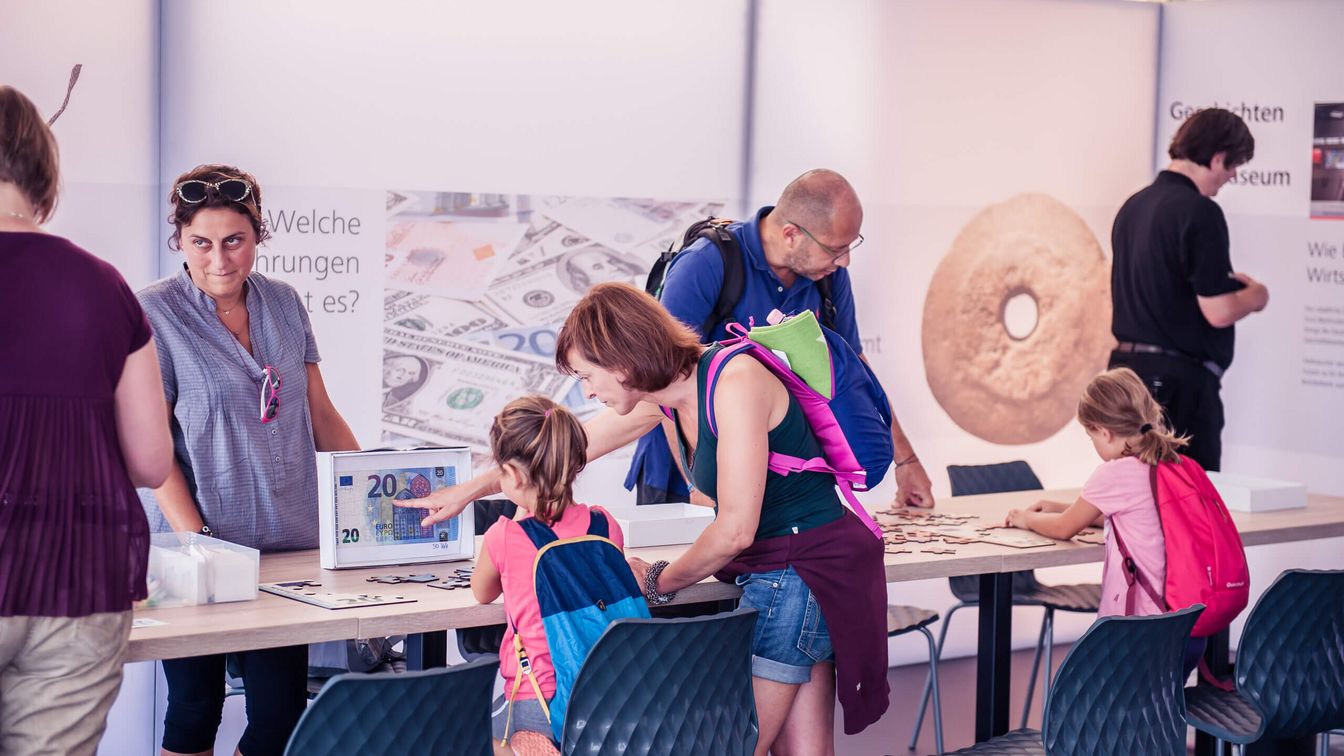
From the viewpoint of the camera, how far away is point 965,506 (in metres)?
4.45

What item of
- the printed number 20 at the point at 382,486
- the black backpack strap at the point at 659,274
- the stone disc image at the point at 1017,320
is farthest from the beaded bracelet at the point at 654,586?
the stone disc image at the point at 1017,320

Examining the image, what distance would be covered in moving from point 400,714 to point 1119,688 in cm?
160

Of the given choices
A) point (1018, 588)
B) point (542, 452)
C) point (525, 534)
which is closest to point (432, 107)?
point (542, 452)

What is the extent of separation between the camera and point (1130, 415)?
388 cm

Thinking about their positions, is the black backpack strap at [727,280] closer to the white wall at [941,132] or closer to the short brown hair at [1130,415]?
the short brown hair at [1130,415]

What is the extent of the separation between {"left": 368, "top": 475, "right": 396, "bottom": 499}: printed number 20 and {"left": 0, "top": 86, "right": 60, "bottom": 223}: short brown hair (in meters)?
1.07

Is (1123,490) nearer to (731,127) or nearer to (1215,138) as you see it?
(1215,138)

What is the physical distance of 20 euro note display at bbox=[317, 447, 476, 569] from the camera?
3.14 meters

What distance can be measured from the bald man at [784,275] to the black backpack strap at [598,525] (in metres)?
0.95

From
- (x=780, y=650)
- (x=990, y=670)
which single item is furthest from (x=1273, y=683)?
(x=780, y=650)

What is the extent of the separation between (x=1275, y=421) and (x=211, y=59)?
4.53 meters

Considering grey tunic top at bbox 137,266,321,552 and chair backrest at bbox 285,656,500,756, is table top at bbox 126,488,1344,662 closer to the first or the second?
grey tunic top at bbox 137,266,321,552

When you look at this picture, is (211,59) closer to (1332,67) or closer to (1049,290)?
(1049,290)

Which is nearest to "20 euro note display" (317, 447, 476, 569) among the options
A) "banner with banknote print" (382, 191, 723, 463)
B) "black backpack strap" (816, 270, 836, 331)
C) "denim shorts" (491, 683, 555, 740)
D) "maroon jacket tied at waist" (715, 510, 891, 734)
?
"denim shorts" (491, 683, 555, 740)
